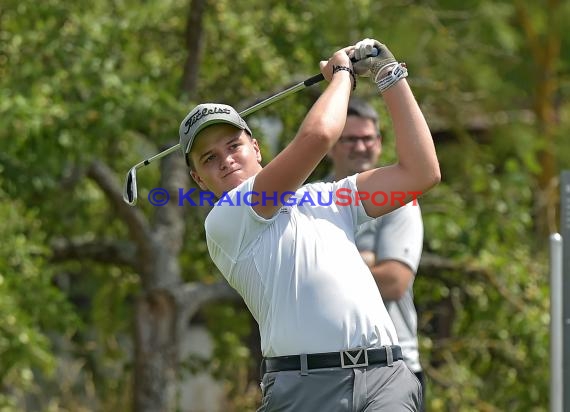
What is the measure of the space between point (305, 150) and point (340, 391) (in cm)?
63

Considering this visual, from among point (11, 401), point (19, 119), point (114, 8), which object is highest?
point (114, 8)

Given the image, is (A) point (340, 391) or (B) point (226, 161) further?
(B) point (226, 161)

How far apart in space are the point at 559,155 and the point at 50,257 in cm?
443

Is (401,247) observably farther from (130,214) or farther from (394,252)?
(130,214)

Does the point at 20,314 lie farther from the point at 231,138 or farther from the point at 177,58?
the point at 231,138

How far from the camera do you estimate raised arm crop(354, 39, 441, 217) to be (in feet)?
10.2

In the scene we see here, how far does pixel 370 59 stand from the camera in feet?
10.4

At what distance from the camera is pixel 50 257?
7.79 metres

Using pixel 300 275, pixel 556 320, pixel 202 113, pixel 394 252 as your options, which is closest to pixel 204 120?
pixel 202 113

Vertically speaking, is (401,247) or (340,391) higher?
(401,247)

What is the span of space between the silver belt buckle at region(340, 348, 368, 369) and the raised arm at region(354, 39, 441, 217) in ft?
1.41

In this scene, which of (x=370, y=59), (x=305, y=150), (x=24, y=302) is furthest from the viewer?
(x=24, y=302)

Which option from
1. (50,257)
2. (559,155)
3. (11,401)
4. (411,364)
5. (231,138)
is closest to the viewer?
(231,138)

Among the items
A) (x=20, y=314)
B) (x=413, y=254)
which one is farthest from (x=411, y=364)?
(x=20, y=314)
